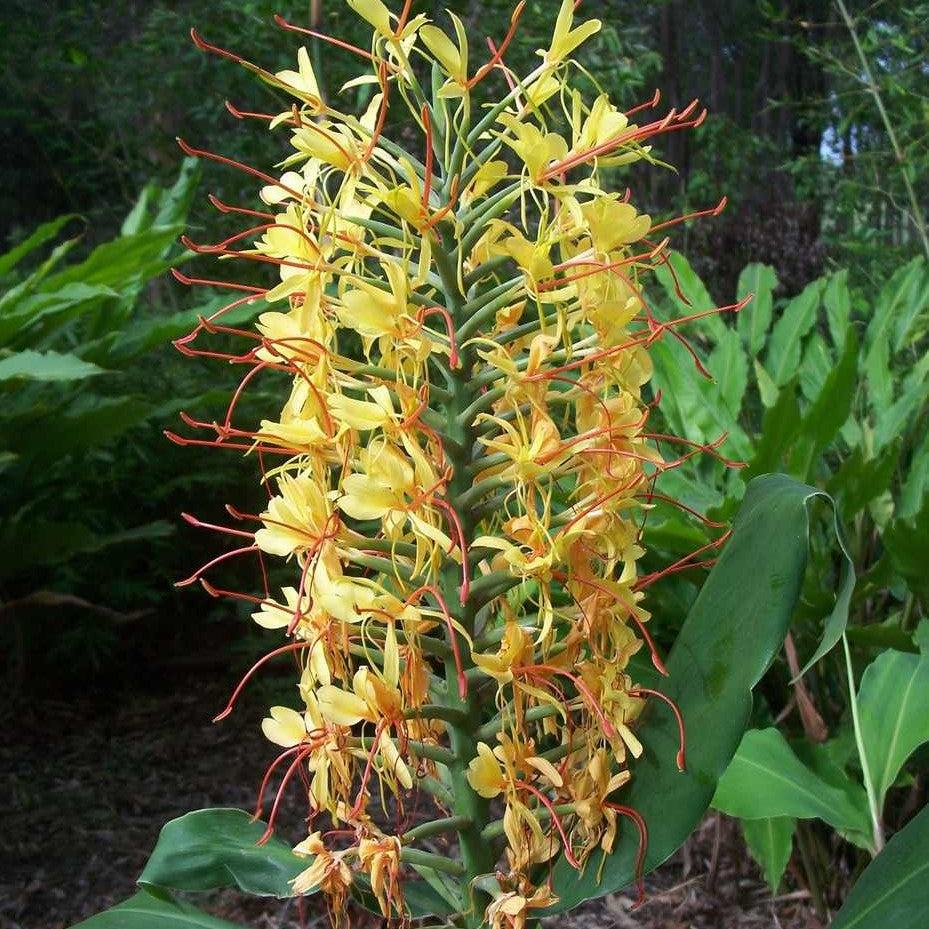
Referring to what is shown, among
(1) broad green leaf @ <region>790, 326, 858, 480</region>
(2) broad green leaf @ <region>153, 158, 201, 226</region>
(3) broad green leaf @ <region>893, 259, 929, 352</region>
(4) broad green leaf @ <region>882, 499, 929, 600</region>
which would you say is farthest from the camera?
(2) broad green leaf @ <region>153, 158, 201, 226</region>

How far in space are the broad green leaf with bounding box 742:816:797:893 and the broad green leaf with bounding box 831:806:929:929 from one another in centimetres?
70

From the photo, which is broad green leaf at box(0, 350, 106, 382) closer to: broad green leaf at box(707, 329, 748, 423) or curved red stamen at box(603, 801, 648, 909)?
broad green leaf at box(707, 329, 748, 423)

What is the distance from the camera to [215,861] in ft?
2.66

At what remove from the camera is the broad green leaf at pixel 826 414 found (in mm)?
1471

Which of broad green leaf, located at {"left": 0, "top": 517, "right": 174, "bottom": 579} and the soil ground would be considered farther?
broad green leaf, located at {"left": 0, "top": 517, "right": 174, "bottom": 579}

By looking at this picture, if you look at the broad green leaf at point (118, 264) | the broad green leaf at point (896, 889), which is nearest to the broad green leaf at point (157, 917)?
the broad green leaf at point (896, 889)

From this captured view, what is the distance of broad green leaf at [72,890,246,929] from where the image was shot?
2.58 feet

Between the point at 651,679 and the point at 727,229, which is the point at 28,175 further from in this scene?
the point at 651,679

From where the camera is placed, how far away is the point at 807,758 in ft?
4.20

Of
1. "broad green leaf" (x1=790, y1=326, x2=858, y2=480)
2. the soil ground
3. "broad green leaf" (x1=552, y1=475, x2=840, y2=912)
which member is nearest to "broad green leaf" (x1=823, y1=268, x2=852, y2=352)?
"broad green leaf" (x1=790, y1=326, x2=858, y2=480)

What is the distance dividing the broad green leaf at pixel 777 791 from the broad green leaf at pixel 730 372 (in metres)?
0.83

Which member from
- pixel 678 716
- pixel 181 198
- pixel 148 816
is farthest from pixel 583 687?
pixel 181 198

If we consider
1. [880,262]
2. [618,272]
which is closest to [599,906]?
[618,272]

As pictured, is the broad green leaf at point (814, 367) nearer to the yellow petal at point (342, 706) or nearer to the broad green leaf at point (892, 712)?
the broad green leaf at point (892, 712)
